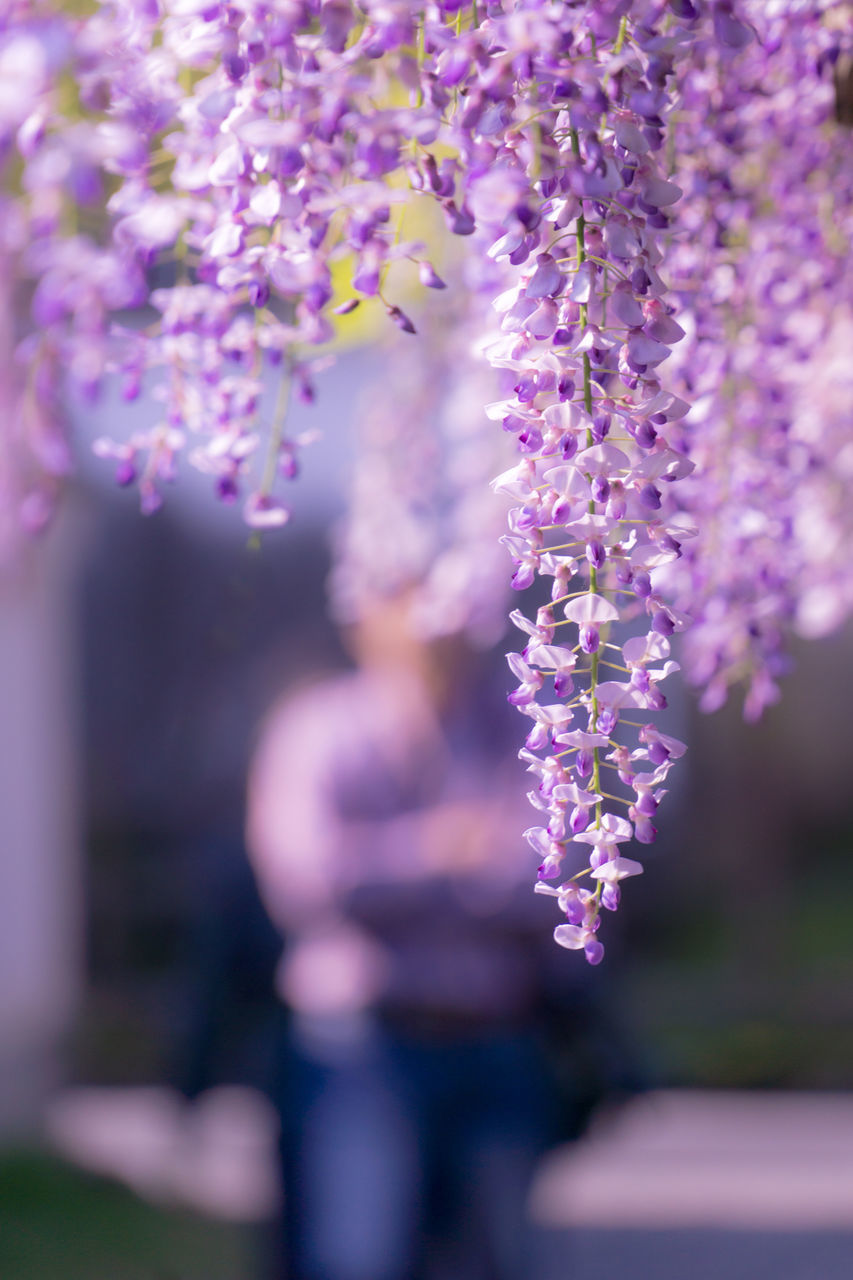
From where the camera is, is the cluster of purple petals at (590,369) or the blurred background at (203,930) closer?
the cluster of purple petals at (590,369)

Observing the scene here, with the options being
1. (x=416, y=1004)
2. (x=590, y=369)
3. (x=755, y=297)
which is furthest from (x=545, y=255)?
(x=416, y=1004)

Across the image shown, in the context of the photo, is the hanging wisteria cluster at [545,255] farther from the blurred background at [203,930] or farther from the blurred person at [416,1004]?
the blurred background at [203,930]

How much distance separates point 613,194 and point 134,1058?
6.23 meters

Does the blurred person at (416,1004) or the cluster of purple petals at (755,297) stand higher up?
the cluster of purple petals at (755,297)

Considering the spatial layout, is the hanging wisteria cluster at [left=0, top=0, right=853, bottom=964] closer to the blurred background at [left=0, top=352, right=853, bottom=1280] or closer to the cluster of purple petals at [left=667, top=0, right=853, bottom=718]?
the cluster of purple petals at [left=667, top=0, right=853, bottom=718]

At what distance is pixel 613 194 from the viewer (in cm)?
62

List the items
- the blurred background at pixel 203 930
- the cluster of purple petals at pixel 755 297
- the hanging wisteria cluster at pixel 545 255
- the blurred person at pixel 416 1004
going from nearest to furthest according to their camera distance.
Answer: the hanging wisteria cluster at pixel 545 255, the cluster of purple petals at pixel 755 297, the blurred person at pixel 416 1004, the blurred background at pixel 203 930

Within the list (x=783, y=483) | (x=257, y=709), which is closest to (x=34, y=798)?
(x=257, y=709)

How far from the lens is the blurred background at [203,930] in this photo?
4.54 m

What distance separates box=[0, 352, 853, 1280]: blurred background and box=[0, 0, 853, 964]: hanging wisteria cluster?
2383mm

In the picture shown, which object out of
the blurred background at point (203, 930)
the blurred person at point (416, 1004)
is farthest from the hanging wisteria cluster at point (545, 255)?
the blurred background at point (203, 930)

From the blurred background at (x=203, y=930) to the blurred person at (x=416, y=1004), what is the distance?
1.02m

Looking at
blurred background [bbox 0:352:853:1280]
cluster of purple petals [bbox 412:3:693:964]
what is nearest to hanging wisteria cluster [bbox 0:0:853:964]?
cluster of purple petals [bbox 412:3:693:964]

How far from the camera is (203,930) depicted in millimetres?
3189
